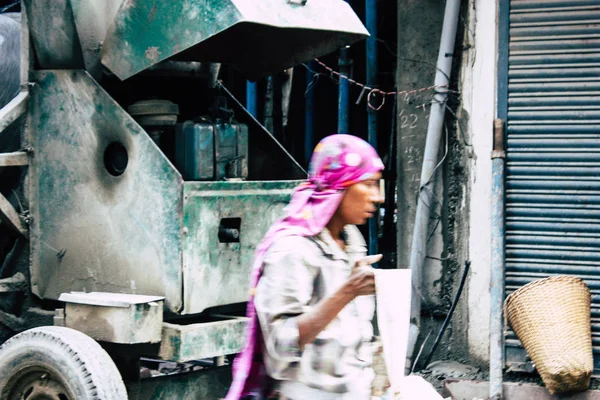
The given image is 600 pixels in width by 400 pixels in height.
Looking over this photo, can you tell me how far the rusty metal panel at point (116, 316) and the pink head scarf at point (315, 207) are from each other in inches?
55.4

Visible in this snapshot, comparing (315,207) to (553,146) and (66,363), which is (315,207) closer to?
(66,363)

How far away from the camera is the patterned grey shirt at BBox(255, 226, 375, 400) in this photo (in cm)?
273

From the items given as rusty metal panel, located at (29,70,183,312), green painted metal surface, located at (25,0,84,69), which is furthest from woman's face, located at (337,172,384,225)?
green painted metal surface, located at (25,0,84,69)

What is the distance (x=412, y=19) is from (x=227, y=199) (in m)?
2.58

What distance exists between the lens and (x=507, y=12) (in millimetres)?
5852

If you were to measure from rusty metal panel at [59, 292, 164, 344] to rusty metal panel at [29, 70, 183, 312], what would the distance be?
4.8 inches

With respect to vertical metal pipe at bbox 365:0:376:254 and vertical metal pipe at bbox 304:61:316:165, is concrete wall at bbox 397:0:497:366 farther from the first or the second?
vertical metal pipe at bbox 304:61:316:165

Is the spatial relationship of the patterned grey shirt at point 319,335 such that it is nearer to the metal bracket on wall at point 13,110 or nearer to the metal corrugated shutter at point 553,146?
the metal bracket on wall at point 13,110

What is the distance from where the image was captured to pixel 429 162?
633 cm

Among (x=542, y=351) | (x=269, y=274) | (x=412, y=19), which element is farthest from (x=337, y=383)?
(x=412, y=19)

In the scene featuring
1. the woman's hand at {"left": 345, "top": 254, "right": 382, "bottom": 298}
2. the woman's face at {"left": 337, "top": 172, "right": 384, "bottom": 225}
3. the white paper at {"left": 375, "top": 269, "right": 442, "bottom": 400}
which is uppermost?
the woman's face at {"left": 337, "top": 172, "right": 384, "bottom": 225}

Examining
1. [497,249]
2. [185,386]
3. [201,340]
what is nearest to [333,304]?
[201,340]

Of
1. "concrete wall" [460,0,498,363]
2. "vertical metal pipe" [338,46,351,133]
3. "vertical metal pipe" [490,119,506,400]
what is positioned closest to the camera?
"vertical metal pipe" [490,119,506,400]

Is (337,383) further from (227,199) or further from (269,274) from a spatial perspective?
(227,199)
